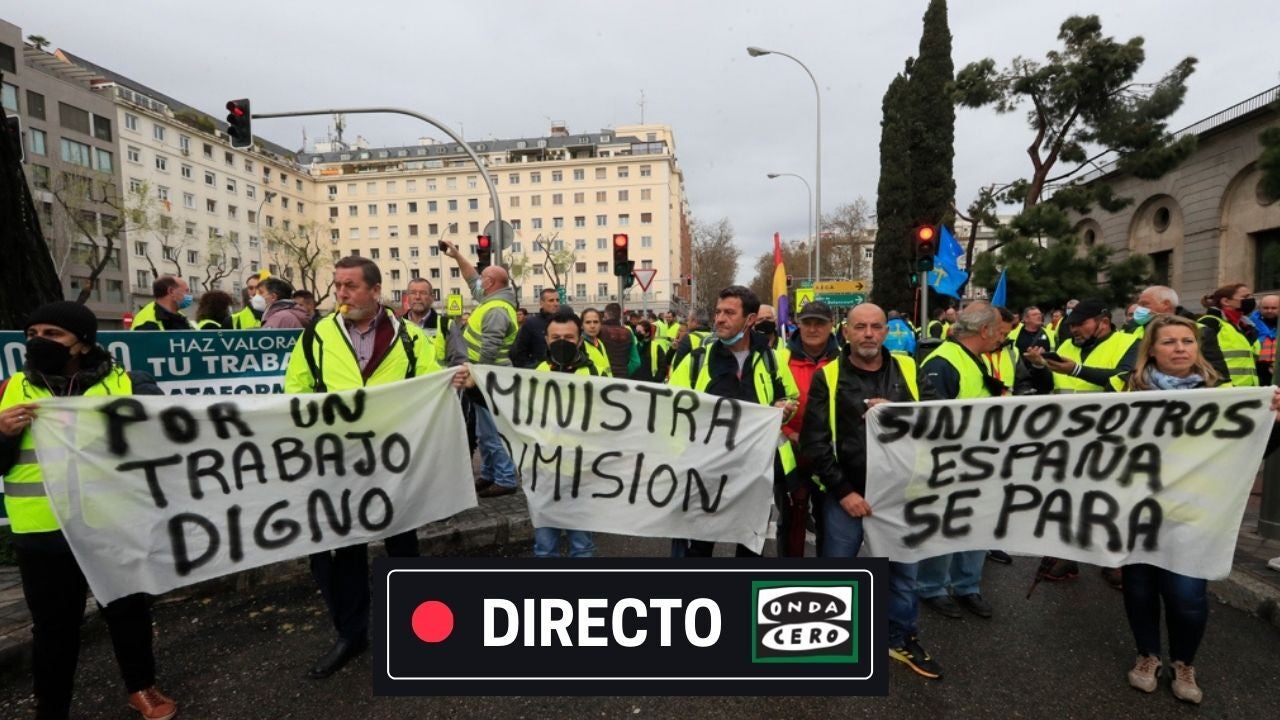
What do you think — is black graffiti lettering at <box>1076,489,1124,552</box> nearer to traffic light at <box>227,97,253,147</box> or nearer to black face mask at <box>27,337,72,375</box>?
black face mask at <box>27,337,72,375</box>

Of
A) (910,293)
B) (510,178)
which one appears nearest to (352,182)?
(510,178)

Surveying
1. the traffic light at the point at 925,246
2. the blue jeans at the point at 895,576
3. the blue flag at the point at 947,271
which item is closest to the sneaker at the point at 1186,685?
the blue jeans at the point at 895,576

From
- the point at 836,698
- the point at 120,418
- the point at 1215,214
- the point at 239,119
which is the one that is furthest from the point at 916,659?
the point at 1215,214

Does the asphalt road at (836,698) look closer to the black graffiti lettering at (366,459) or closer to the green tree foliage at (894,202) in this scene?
the black graffiti lettering at (366,459)

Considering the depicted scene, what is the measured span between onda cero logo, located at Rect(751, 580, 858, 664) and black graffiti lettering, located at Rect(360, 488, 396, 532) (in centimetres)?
217

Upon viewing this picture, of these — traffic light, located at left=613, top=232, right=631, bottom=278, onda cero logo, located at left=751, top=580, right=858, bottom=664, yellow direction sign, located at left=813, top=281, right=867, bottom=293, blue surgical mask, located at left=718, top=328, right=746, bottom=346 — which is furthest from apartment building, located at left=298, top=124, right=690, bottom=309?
onda cero logo, located at left=751, top=580, right=858, bottom=664

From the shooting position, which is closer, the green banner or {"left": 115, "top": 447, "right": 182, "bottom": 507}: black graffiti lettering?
{"left": 115, "top": 447, "right": 182, "bottom": 507}: black graffiti lettering

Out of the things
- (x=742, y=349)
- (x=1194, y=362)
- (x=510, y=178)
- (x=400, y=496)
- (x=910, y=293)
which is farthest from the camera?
(x=510, y=178)

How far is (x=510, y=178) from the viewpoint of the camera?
3076 inches

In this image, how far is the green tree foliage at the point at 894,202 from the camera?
29250 mm

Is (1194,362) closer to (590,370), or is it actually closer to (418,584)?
(590,370)

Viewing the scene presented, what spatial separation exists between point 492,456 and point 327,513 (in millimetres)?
2887

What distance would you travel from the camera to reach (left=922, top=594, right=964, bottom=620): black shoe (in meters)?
3.67

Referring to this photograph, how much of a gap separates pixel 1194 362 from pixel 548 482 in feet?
10.5
